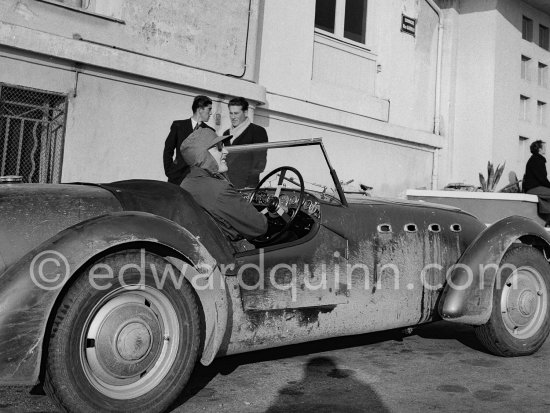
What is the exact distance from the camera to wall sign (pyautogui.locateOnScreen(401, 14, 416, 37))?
459 inches

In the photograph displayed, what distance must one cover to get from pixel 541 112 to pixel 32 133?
37.6 ft

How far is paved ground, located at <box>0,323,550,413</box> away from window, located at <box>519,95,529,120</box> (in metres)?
10.2

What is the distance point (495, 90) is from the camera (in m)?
12.3

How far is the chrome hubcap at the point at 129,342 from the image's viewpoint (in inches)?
96.9

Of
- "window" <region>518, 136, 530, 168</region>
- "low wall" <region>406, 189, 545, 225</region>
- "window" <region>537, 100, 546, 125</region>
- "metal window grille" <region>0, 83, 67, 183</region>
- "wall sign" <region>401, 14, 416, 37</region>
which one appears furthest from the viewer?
"window" <region>537, 100, 546, 125</region>

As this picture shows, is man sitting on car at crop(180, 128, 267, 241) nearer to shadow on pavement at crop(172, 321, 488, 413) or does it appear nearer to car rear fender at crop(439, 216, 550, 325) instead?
shadow on pavement at crop(172, 321, 488, 413)

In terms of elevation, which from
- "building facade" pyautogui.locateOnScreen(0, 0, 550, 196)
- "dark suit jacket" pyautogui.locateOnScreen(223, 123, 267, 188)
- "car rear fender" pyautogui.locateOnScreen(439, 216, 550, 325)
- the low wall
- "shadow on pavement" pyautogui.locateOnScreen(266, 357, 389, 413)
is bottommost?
"shadow on pavement" pyautogui.locateOnScreen(266, 357, 389, 413)

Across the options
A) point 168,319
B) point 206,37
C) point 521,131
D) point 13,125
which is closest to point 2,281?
point 168,319

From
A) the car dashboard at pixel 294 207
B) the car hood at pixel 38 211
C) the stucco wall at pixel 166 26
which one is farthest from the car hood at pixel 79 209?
the stucco wall at pixel 166 26

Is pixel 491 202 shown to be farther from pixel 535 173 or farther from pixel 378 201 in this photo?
pixel 378 201

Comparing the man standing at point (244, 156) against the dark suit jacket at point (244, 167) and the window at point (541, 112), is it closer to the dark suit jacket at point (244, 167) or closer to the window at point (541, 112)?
the dark suit jacket at point (244, 167)

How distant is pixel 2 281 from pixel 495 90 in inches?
468

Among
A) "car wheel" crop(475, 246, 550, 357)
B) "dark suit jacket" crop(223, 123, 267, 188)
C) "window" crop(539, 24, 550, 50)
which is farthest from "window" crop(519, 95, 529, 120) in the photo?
"dark suit jacket" crop(223, 123, 267, 188)

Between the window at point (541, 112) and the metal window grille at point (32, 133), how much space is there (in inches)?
434
